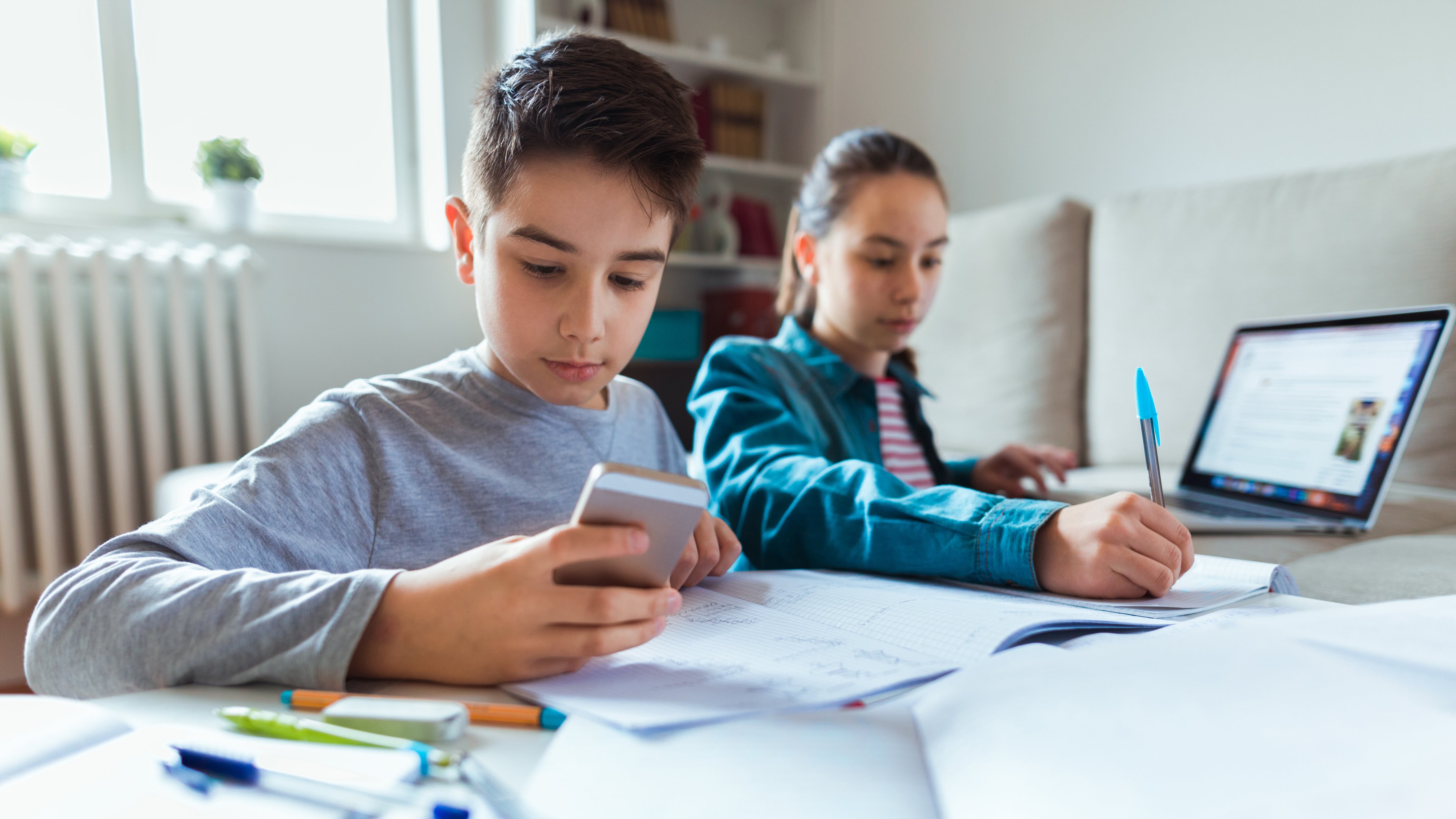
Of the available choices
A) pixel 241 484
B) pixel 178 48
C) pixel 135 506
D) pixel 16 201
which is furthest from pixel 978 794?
pixel 178 48

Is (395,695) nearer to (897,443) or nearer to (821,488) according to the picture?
(821,488)

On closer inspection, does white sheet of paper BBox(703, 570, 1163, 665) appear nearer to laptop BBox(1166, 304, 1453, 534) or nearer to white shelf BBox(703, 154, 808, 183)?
laptop BBox(1166, 304, 1453, 534)

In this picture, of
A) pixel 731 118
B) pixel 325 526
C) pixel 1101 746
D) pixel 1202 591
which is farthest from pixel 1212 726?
pixel 731 118

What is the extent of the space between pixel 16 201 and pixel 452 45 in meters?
1.06

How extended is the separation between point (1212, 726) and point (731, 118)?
2693 mm

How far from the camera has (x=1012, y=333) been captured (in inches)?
74.5

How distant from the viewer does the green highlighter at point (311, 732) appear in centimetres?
31

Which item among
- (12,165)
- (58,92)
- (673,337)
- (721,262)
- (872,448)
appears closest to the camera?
(872,448)

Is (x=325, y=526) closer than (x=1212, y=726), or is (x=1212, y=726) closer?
(x=1212, y=726)

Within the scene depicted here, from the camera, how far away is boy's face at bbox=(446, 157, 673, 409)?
613 millimetres

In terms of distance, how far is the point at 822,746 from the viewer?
1.05 feet

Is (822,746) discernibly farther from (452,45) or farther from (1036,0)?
(1036,0)

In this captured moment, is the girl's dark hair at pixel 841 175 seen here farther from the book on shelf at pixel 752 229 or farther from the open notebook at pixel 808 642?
the book on shelf at pixel 752 229

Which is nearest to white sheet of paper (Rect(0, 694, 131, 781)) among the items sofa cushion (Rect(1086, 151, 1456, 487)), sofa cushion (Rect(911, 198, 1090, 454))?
sofa cushion (Rect(1086, 151, 1456, 487))
